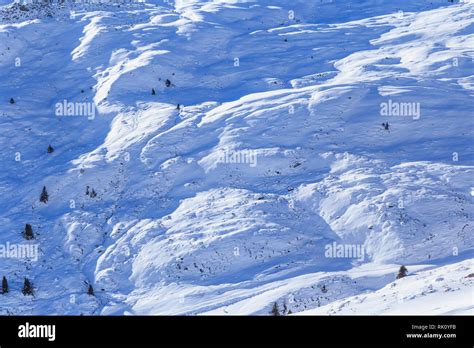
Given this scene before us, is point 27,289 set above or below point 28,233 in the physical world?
below

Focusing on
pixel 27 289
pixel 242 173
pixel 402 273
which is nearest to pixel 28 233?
pixel 27 289

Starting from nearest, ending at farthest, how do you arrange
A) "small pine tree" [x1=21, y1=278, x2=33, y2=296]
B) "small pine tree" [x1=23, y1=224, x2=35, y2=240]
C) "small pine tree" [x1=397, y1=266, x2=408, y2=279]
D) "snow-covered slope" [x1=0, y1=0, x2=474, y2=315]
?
1. "small pine tree" [x1=397, y1=266, x2=408, y2=279]
2. "snow-covered slope" [x1=0, y1=0, x2=474, y2=315]
3. "small pine tree" [x1=21, y1=278, x2=33, y2=296]
4. "small pine tree" [x1=23, y1=224, x2=35, y2=240]

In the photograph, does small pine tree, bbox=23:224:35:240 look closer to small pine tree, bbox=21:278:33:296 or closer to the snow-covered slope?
the snow-covered slope

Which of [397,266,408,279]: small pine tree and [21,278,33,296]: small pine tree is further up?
[397,266,408,279]: small pine tree

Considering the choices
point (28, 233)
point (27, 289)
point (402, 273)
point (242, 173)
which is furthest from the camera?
point (242, 173)

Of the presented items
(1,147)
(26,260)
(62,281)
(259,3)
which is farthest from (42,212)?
(259,3)

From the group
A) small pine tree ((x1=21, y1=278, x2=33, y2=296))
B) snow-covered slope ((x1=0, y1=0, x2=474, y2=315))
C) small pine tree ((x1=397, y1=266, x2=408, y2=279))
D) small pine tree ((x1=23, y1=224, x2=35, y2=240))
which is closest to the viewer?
small pine tree ((x1=397, y1=266, x2=408, y2=279))

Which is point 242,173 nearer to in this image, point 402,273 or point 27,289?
point 402,273

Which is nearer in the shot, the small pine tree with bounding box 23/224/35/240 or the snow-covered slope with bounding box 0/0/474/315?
the snow-covered slope with bounding box 0/0/474/315

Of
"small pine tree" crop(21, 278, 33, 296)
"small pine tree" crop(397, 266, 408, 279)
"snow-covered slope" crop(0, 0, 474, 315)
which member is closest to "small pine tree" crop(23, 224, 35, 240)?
"snow-covered slope" crop(0, 0, 474, 315)
